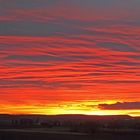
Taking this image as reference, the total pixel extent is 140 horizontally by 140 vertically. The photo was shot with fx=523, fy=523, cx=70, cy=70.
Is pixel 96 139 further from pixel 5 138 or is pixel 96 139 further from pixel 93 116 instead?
pixel 93 116

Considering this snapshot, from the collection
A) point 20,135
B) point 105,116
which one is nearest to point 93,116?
point 105,116

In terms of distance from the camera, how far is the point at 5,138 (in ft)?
163

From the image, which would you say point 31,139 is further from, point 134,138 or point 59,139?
point 134,138

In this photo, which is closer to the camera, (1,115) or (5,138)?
(5,138)

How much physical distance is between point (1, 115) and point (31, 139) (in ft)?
428

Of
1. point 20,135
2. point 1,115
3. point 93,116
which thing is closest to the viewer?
point 20,135

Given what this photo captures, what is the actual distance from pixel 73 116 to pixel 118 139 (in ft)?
482

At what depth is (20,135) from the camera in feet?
172

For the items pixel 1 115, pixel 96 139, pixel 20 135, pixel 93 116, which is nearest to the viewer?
pixel 96 139

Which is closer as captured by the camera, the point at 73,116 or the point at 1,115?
the point at 1,115

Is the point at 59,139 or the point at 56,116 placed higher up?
the point at 56,116

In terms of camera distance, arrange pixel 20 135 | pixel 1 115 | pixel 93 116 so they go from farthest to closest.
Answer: pixel 93 116 < pixel 1 115 < pixel 20 135

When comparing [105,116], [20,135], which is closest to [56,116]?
[105,116]

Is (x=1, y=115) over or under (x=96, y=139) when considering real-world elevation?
over
